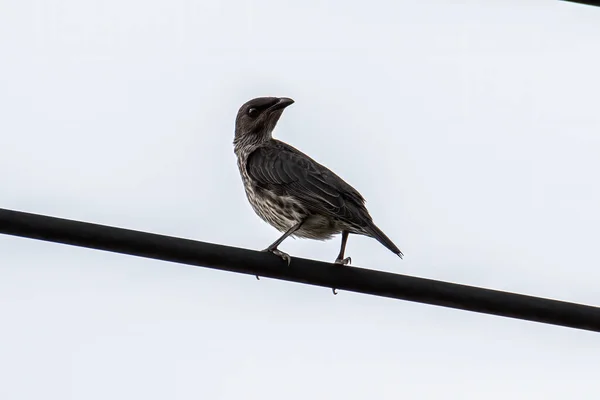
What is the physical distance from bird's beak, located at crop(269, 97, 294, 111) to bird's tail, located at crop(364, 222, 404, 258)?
2186 millimetres

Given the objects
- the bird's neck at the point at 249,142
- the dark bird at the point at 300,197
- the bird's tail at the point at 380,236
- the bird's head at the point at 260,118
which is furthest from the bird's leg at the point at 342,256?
the bird's head at the point at 260,118

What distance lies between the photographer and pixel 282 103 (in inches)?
370

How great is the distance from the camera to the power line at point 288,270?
14.5 ft

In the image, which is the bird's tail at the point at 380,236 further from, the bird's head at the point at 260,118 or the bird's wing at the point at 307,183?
the bird's head at the point at 260,118

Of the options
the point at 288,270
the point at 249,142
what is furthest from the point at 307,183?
the point at 288,270

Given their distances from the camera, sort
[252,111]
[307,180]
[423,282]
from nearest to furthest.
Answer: [423,282]
[307,180]
[252,111]

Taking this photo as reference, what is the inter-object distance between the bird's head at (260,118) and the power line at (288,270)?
4871 mm

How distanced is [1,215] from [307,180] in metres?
3.87

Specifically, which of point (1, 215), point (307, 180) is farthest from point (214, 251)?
point (307, 180)

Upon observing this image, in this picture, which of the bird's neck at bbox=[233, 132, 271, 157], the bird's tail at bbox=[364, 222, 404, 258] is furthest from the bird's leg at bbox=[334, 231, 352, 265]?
the bird's neck at bbox=[233, 132, 271, 157]

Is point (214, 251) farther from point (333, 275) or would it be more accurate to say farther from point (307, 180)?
point (307, 180)

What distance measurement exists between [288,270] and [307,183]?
3185 mm

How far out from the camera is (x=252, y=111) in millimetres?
9797

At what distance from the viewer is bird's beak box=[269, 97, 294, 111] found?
9.23 m
